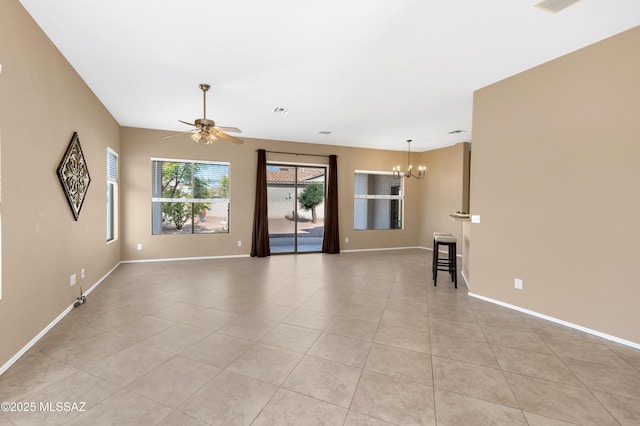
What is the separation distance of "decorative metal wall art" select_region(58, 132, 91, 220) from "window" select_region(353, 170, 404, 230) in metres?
5.79

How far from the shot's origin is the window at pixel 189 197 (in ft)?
21.3

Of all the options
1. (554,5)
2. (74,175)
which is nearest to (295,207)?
(74,175)

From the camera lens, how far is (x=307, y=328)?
3.11m

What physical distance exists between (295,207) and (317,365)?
17.8ft

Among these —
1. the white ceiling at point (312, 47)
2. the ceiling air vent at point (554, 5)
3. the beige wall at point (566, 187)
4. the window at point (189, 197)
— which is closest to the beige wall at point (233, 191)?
the window at point (189, 197)

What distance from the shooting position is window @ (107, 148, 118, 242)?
5501 mm

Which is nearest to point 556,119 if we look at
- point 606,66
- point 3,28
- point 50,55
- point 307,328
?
point 606,66

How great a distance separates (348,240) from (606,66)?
19.2 ft

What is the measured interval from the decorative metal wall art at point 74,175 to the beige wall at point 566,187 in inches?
194

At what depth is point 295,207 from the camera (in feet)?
25.0

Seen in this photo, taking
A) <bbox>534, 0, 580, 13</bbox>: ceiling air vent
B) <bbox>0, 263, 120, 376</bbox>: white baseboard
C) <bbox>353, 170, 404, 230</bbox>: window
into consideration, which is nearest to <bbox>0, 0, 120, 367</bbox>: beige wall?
<bbox>0, 263, 120, 376</bbox>: white baseboard

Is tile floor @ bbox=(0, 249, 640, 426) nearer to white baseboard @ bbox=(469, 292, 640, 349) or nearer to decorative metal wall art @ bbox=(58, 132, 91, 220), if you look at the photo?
white baseboard @ bbox=(469, 292, 640, 349)

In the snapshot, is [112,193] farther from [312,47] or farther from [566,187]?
[566,187]

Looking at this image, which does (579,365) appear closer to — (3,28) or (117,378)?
(117,378)
